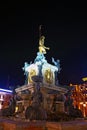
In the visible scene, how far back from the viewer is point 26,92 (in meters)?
18.7

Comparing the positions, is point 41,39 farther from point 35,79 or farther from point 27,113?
point 27,113

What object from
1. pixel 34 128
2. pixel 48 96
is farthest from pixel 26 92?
pixel 34 128

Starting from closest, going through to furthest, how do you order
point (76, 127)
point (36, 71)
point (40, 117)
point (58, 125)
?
point (58, 125) < point (76, 127) < point (40, 117) < point (36, 71)

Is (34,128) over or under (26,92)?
under

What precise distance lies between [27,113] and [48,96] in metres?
8.87

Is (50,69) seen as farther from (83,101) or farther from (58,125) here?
(83,101)

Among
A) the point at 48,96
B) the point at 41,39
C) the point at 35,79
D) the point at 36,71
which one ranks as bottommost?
the point at 48,96

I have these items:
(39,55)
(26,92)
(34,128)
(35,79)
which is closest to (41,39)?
(39,55)

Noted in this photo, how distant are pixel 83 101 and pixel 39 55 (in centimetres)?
2429

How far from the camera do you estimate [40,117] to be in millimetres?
8766

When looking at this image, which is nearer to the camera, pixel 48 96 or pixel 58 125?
pixel 58 125

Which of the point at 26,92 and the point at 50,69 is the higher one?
the point at 50,69

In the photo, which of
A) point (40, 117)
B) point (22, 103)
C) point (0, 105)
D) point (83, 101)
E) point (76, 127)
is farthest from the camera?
point (83, 101)

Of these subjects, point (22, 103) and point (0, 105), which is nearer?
point (22, 103)
